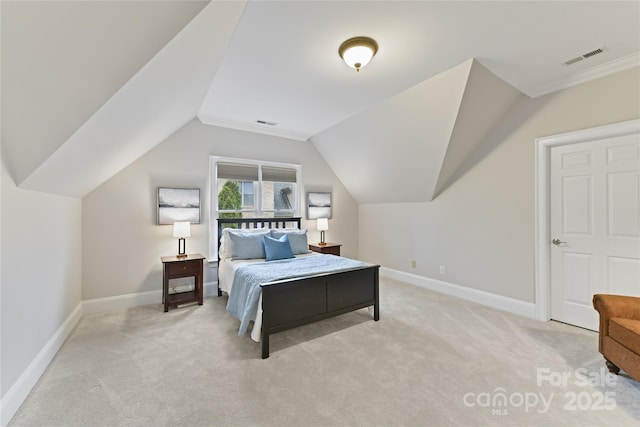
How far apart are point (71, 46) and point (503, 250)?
14.2ft

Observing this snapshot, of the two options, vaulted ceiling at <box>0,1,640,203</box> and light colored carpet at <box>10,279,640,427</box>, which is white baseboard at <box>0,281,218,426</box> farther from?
vaulted ceiling at <box>0,1,640,203</box>

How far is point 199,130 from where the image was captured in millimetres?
4039

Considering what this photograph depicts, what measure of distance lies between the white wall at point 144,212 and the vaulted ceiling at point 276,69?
0.99ft

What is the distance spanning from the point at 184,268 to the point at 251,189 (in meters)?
1.70

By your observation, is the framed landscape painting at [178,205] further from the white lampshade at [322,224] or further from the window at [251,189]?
the white lampshade at [322,224]

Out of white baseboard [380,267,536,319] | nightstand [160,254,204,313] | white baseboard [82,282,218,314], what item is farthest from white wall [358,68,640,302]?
white baseboard [82,282,218,314]

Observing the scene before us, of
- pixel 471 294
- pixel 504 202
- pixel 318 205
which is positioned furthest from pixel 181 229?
pixel 504 202

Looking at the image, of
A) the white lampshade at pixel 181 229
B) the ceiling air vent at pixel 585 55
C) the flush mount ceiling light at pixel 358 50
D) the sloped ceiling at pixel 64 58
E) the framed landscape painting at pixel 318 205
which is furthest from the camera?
the framed landscape painting at pixel 318 205

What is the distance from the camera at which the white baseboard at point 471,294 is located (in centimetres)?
315

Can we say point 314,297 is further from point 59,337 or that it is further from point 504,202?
point 504,202

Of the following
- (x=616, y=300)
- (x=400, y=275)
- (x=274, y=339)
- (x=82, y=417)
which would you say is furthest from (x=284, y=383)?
(x=400, y=275)

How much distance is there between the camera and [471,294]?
Result: 3.72 metres

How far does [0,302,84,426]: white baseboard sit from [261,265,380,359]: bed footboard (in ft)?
5.07

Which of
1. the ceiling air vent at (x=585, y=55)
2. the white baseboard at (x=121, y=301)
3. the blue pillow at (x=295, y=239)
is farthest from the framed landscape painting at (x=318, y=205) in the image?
the ceiling air vent at (x=585, y=55)
